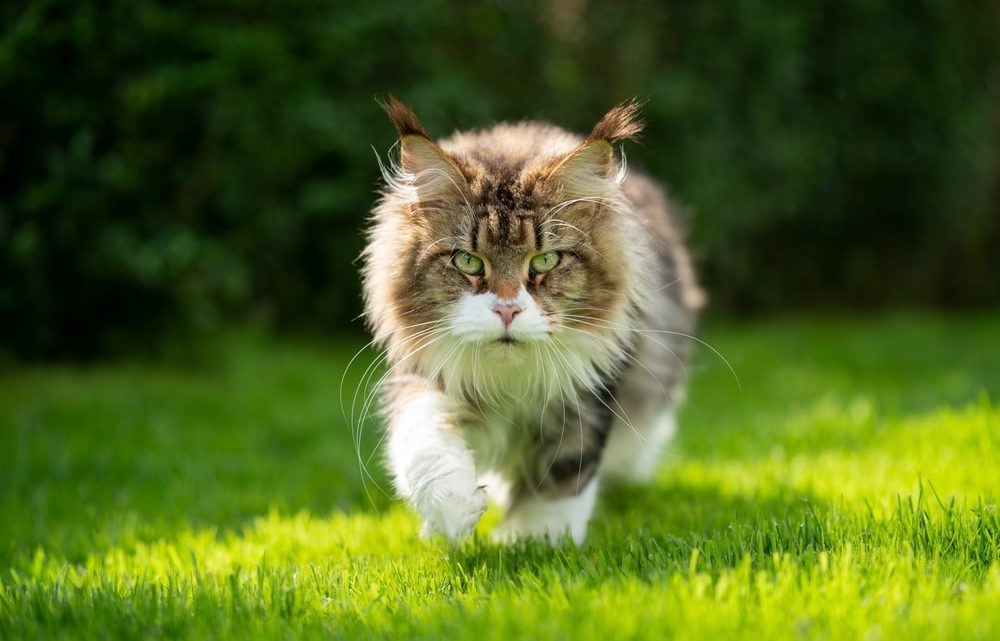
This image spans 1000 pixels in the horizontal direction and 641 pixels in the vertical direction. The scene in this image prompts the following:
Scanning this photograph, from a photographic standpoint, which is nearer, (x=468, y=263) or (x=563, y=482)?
(x=468, y=263)

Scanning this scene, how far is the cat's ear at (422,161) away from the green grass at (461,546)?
3.91 ft

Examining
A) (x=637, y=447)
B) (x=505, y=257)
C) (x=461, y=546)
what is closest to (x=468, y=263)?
(x=505, y=257)

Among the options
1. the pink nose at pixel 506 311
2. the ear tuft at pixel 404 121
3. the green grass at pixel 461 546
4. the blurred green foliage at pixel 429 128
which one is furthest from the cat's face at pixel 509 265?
the green grass at pixel 461 546

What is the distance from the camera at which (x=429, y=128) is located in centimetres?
790

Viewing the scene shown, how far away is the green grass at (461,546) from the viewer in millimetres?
2193

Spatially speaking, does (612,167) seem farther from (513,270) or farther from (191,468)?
(191,468)

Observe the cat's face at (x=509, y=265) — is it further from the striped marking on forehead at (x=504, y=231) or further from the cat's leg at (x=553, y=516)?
the cat's leg at (x=553, y=516)

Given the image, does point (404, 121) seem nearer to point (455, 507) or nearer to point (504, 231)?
point (504, 231)

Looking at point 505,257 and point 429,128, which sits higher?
point 429,128

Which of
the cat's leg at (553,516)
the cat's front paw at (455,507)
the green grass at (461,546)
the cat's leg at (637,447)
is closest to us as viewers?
the green grass at (461,546)

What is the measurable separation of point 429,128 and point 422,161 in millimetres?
5051

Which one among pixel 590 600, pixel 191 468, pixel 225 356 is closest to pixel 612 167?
pixel 590 600

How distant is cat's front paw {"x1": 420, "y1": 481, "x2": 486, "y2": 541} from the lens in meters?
2.71

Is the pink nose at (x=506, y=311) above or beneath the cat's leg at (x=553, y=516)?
above
